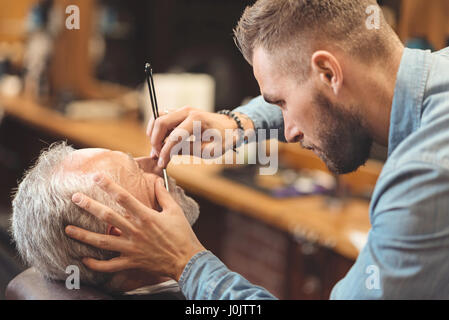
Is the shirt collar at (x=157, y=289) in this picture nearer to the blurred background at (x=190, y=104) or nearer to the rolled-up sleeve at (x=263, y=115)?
the blurred background at (x=190, y=104)

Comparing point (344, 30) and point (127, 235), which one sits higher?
point (344, 30)

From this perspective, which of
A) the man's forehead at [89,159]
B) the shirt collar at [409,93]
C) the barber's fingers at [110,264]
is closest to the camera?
the shirt collar at [409,93]

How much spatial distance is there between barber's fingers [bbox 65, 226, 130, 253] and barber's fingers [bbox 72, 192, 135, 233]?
41mm

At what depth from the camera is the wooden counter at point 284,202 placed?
264cm

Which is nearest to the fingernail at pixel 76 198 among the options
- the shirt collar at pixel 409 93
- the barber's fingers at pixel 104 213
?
the barber's fingers at pixel 104 213

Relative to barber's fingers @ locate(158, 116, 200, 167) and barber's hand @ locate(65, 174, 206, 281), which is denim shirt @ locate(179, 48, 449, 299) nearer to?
barber's hand @ locate(65, 174, 206, 281)

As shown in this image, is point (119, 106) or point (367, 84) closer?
point (367, 84)

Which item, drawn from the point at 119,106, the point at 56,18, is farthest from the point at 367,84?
the point at 56,18

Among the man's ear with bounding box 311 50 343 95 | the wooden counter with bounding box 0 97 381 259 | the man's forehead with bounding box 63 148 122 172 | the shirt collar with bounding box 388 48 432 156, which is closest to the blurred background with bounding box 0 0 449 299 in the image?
the wooden counter with bounding box 0 97 381 259

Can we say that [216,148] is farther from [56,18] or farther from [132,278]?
[56,18]

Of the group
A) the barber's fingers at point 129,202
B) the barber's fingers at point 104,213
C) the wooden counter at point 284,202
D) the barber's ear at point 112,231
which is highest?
the barber's fingers at point 129,202

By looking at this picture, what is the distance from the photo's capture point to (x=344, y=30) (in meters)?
1.31
